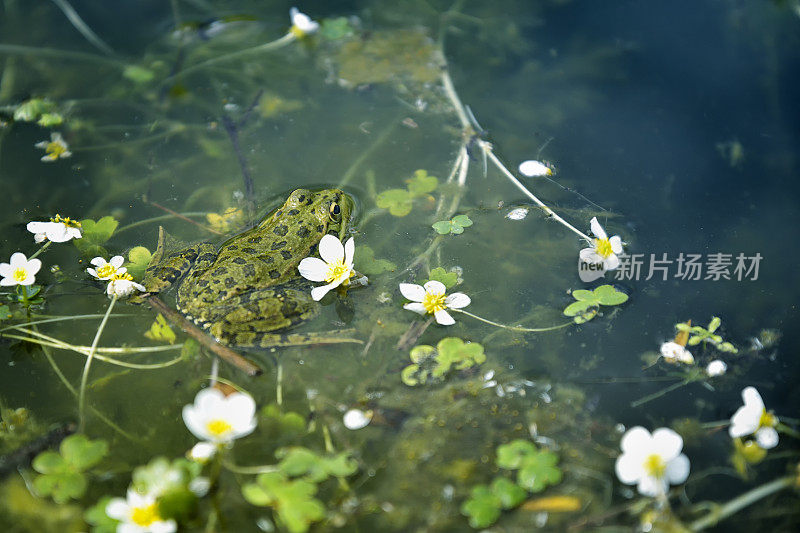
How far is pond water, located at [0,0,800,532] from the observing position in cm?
255

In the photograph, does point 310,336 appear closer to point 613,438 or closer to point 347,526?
point 347,526

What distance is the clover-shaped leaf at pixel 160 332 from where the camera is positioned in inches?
120

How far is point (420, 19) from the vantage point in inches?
188

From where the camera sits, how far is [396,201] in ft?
12.1

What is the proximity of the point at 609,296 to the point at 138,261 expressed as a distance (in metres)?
2.50

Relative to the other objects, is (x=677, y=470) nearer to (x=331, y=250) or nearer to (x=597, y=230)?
(x=597, y=230)

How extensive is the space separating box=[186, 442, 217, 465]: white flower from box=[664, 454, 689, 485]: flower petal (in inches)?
72.8

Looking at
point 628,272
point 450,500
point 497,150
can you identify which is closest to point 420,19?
point 497,150

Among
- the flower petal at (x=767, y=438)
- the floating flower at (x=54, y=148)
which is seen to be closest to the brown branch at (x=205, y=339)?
the floating flower at (x=54, y=148)

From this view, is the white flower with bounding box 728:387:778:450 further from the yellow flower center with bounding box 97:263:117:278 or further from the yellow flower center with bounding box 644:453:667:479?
the yellow flower center with bounding box 97:263:117:278

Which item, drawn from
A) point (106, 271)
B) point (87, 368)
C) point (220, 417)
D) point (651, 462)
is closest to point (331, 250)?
point (220, 417)

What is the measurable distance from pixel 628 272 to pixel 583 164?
0.83 m

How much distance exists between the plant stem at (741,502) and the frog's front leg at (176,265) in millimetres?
2602

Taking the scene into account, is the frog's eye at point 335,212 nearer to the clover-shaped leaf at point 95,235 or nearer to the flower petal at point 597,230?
the clover-shaped leaf at point 95,235
